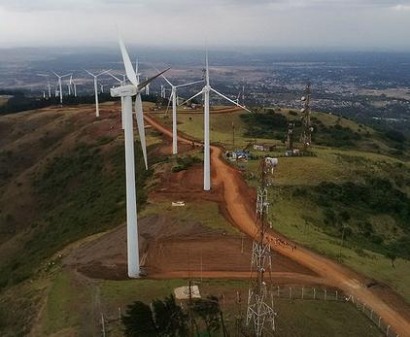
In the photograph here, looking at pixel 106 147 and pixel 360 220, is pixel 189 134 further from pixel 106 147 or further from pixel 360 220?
pixel 360 220

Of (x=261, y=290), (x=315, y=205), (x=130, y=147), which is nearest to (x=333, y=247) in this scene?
(x=315, y=205)

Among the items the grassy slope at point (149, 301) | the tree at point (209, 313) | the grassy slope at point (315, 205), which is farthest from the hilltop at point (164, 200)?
the tree at point (209, 313)

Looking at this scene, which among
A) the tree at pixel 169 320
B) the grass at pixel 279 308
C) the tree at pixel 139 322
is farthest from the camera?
the grass at pixel 279 308

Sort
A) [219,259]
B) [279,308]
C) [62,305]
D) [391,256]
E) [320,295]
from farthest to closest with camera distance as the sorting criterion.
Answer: [391,256] → [219,259] → [320,295] → [62,305] → [279,308]

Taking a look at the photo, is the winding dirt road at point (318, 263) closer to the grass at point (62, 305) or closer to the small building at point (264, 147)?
the small building at point (264, 147)

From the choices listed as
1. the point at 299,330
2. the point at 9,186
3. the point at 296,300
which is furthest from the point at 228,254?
the point at 9,186

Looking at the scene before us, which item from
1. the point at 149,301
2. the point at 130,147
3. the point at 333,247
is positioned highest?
the point at 130,147

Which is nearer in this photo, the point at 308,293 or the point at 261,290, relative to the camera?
the point at 261,290

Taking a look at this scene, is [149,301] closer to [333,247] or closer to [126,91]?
[126,91]
